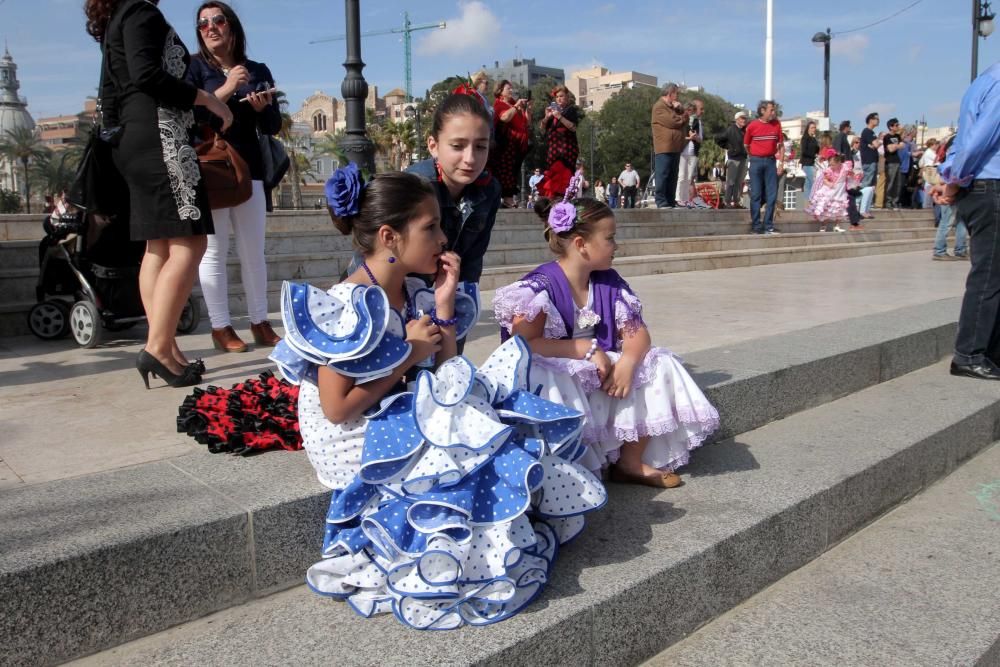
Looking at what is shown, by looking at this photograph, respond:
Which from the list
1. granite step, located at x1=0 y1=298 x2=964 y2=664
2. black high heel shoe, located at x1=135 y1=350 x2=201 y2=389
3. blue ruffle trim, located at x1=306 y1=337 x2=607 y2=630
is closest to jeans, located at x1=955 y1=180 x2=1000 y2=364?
granite step, located at x1=0 y1=298 x2=964 y2=664

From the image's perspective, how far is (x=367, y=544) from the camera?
6.82ft

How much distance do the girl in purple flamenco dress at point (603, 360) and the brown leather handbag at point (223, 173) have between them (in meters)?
2.06

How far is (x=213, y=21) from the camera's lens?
4.29 meters

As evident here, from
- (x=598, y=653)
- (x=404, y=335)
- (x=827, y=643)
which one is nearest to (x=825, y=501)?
(x=827, y=643)

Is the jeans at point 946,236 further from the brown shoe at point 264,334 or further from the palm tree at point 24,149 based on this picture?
the palm tree at point 24,149

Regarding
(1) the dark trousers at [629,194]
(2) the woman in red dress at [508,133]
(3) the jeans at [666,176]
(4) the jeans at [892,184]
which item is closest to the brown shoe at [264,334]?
(2) the woman in red dress at [508,133]

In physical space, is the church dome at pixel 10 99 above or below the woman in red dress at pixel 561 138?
above

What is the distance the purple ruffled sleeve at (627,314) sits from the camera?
3.03 meters

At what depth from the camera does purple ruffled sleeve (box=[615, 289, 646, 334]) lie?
3029 millimetres

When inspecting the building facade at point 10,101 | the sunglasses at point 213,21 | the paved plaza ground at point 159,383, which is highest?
the building facade at point 10,101

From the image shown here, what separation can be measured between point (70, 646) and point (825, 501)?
2410mm

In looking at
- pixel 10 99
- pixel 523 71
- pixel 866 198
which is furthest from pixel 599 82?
pixel 866 198

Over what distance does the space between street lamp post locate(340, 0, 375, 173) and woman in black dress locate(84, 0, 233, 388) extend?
5.33 metres

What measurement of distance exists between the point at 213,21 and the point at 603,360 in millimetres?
2939
